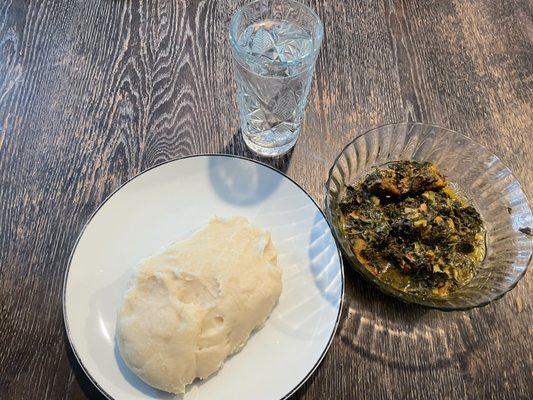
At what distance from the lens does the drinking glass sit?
150 centimetres

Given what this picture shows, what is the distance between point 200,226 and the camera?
152 cm

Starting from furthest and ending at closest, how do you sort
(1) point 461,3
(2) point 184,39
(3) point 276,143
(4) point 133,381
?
1. (1) point 461,3
2. (2) point 184,39
3. (3) point 276,143
4. (4) point 133,381

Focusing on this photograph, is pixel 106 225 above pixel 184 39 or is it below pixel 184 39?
below

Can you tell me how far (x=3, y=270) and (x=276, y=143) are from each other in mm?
1053

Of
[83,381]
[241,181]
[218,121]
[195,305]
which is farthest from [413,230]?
[83,381]

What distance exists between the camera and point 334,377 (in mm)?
1354

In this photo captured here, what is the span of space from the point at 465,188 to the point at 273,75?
0.82m

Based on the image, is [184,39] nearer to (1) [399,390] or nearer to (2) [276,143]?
(2) [276,143]

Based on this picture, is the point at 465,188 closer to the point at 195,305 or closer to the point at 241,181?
the point at 241,181

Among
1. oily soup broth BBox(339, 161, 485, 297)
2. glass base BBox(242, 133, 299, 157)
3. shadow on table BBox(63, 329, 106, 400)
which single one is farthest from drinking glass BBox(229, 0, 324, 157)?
shadow on table BBox(63, 329, 106, 400)

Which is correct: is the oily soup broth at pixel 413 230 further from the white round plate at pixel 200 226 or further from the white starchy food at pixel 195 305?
the white starchy food at pixel 195 305

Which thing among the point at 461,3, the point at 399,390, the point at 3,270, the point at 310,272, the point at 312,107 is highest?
the point at 461,3

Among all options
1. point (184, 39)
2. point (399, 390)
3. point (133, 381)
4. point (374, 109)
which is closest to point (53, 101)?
point (184, 39)

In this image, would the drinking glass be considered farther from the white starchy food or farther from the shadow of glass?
the white starchy food
